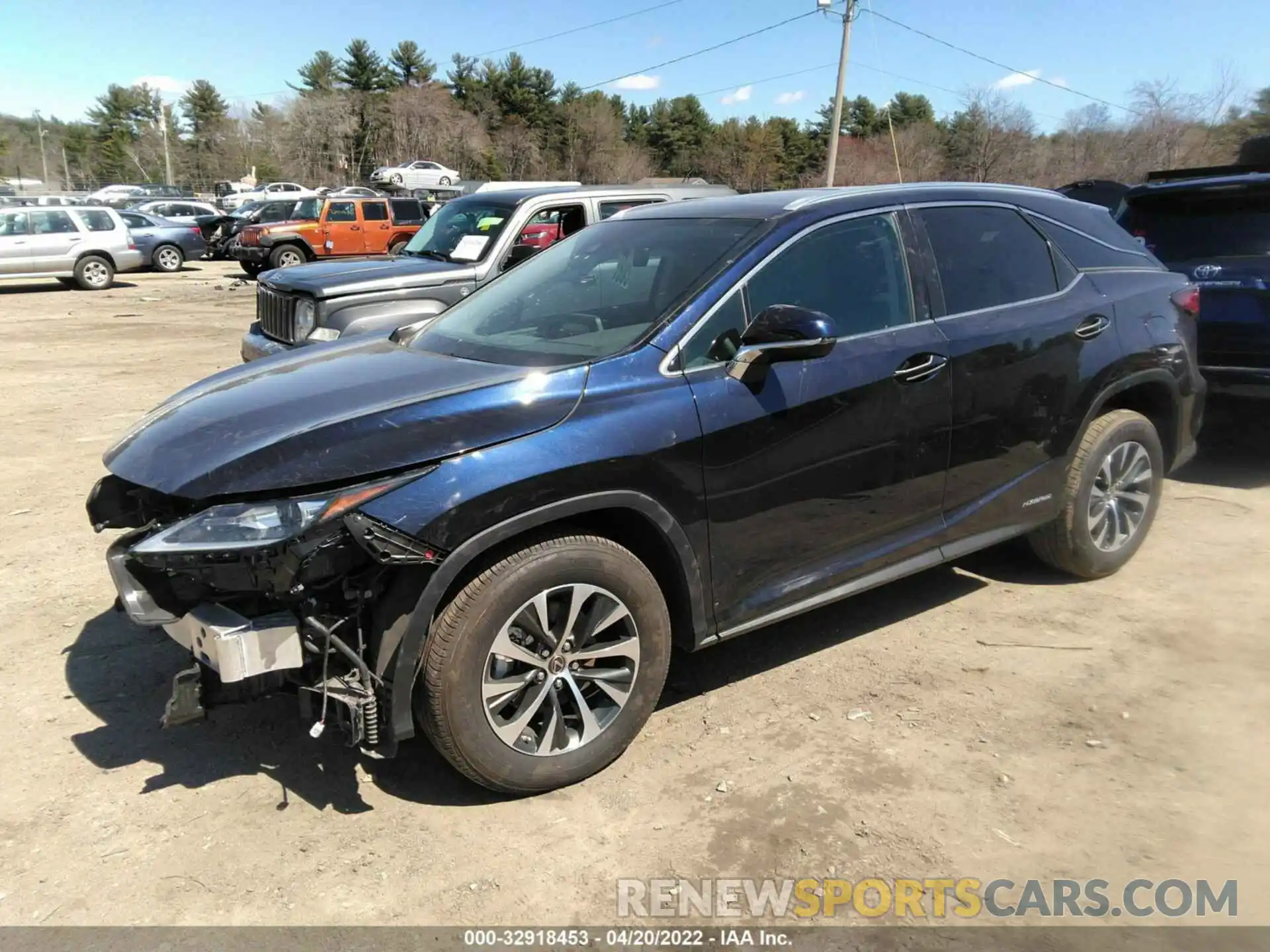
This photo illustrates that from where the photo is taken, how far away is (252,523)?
263 centimetres

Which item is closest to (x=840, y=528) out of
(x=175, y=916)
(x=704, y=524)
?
(x=704, y=524)

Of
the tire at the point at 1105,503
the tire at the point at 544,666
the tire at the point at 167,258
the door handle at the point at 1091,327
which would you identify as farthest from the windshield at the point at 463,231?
the tire at the point at 167,258

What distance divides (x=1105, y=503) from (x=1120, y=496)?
5.0 inches

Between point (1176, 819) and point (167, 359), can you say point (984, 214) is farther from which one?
→ point (167, 359)

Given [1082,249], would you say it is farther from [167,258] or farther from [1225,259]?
[167,258]

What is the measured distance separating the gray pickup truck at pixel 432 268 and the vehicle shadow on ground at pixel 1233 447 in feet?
12.9

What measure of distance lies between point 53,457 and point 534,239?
4145mm

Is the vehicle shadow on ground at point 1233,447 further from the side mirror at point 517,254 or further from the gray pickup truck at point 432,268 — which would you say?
the side mirror at point 517,254

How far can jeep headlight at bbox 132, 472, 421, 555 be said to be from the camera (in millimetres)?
2576

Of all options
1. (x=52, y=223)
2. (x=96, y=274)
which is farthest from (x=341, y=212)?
(x=52, y=223)

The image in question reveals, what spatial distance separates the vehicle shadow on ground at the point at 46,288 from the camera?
2000 centimetres

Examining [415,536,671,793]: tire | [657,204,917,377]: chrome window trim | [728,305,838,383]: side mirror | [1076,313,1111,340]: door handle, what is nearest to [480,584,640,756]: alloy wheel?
[415,536,671,793]: tire

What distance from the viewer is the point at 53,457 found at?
22.7ft

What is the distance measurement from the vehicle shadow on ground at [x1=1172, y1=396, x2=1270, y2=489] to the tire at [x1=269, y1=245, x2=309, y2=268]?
768 inches
